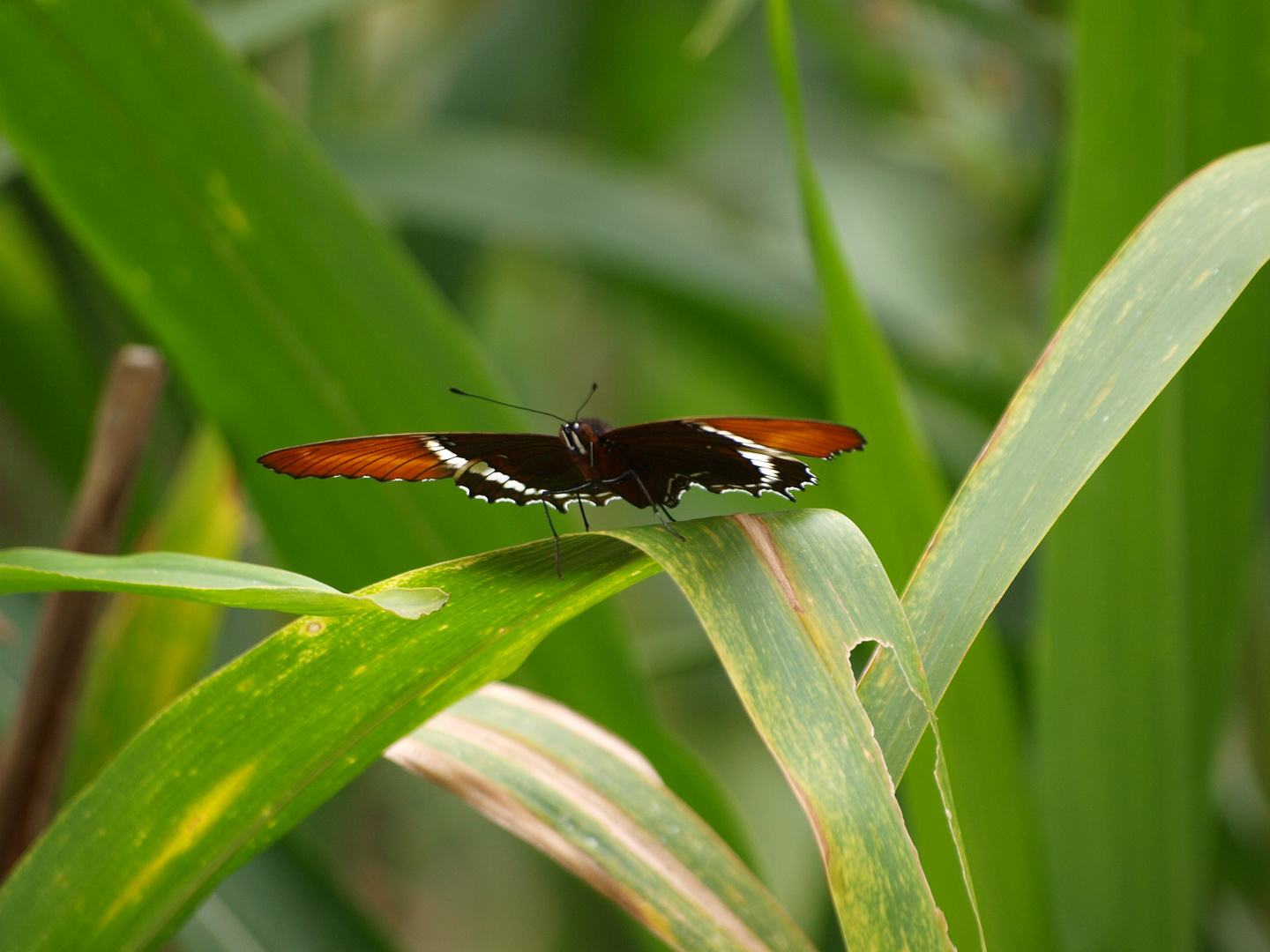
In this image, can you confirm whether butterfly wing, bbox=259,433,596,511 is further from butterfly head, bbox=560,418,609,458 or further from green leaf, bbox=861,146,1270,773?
green leaf, bbox=861,146,1270,773

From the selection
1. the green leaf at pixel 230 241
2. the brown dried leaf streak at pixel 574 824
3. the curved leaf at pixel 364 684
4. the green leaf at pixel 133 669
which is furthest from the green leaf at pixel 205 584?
the green leaf at pixel 133 669

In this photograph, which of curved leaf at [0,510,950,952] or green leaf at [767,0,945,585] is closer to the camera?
curved leaf at [0,510,950,952]

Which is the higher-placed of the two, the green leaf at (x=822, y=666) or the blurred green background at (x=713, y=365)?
the blurred green background at (x=713, y=365)

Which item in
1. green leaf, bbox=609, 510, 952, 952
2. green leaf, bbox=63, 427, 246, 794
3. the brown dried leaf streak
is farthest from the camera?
green leaf, bbox=63, 427, 246, 794

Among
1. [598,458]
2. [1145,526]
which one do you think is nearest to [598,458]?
[598,458]

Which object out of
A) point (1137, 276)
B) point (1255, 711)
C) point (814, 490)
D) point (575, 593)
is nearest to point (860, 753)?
point (575, 593)

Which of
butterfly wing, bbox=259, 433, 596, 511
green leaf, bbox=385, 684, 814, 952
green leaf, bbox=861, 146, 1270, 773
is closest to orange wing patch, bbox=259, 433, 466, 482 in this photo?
butterfly wing, bbox=259, 433, 596, 511

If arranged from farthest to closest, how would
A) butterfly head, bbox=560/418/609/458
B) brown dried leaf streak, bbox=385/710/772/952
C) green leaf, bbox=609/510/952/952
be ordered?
butterfly head, bbox=560/418/609/458 → brown dried leaf streak, bbox=385/710/772/952 → green leaf, bbox=609/510/952/952

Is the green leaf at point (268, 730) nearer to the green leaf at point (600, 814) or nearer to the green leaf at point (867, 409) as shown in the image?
the green leaf at point (600, 814)
